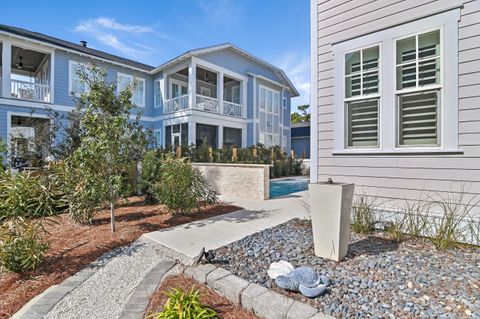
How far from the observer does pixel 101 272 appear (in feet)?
10.6

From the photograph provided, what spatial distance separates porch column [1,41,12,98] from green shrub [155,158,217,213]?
39.2 feet

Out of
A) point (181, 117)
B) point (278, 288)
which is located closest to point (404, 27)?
point (278, 288)

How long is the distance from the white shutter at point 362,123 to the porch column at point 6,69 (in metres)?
15.2

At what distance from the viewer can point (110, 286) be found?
288 centimetres

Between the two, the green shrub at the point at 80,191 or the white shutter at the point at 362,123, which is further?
the green shrub at the point at 80,191

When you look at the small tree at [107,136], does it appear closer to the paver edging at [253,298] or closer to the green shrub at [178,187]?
the green shrub at [178,187]

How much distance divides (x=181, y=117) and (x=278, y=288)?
14.1 meters

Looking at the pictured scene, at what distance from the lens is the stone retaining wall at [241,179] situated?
7555 mm

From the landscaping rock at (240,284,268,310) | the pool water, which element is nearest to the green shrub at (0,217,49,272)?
the landscaping rock at (240,284,268,310)

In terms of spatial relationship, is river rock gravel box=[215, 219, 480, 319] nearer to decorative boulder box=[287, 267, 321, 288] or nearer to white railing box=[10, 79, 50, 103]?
decorative boulder box=[287, 267, 321, 288]

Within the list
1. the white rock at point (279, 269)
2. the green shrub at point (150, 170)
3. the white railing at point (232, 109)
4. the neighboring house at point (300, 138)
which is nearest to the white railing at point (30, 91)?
the white railing at point (232, 109)

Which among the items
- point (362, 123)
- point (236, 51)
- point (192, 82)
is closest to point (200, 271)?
point (362, 123)

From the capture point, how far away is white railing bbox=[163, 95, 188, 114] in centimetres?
1577

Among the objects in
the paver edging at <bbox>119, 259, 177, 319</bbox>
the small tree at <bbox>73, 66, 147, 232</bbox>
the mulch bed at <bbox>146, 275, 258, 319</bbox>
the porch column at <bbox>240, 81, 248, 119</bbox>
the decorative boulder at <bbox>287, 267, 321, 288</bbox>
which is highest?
the porch column at <bbox>240, 81, 248, 119</bbox>
